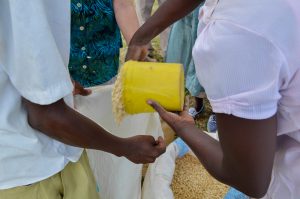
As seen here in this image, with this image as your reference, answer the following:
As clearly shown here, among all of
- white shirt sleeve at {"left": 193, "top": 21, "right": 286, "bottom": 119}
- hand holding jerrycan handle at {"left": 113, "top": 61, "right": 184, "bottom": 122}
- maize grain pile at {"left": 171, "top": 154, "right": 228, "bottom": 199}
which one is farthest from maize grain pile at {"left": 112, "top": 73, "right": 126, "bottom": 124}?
maize grain pile at {"left": 171, "top": 154, "right": 228, "bottom": 199}

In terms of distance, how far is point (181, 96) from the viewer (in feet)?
3.72

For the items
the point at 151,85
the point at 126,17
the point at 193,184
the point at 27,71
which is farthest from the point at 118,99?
the point at 193,184

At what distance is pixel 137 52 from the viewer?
144 centimetres

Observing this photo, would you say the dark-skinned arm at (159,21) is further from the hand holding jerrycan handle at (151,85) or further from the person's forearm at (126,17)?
the hand holding jerrycan handle at (151,85)

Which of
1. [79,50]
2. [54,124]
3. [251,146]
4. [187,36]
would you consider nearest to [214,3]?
[251,146]

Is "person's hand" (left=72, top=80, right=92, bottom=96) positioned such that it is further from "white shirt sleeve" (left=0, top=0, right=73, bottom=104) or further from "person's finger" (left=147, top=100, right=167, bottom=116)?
"white shirt sleeve" (left=0, top=0, right=73, bottom=104)

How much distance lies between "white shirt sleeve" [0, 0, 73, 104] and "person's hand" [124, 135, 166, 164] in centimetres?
36

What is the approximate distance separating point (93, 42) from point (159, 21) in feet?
0.93

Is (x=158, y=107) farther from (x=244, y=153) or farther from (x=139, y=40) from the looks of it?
(x=139, y=40)

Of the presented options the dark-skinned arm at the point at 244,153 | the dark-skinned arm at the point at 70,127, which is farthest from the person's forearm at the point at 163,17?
the dark-skinned arm at the point at 244,153

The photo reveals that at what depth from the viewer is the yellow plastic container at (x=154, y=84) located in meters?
1.11

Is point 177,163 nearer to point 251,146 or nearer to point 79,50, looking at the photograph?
point 79,50

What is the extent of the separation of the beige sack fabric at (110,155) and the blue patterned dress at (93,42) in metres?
0.09

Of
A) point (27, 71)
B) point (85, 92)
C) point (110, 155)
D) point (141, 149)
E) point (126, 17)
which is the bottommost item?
point (110, 155)
